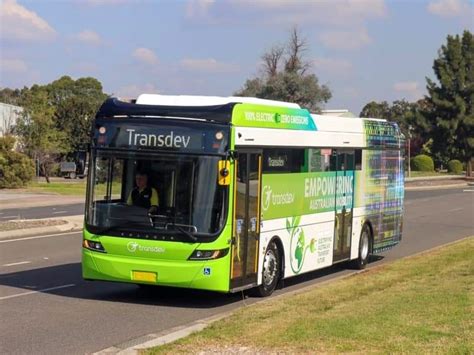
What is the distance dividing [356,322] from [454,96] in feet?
246

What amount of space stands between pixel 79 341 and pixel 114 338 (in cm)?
40

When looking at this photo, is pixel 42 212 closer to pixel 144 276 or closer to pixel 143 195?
pixel 143 195

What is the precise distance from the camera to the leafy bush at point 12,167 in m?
43.3

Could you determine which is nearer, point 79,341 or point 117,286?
point 79,341

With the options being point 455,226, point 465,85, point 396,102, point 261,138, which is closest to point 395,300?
point 261,138

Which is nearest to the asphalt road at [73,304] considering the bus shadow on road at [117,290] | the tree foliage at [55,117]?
the bus shadow on road at [117,290]

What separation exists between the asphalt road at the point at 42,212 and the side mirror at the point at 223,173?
17.1 m

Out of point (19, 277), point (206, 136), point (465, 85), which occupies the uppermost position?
point (465, 85)

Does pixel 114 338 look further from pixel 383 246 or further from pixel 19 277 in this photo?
pixel 383 246

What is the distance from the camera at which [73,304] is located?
1072 centimetres

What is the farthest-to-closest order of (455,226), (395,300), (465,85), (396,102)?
(396,102)
(465,85)
(455,226)
(395,300)

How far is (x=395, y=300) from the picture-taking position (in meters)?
9.97

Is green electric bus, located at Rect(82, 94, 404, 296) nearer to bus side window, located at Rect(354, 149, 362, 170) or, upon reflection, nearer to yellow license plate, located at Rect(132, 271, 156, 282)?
yellow license plate, located at Rect(132, 271, 156, 282)

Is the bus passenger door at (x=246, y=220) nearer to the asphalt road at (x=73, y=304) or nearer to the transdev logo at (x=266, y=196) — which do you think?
the transdev logo at (x=266, y=196)
